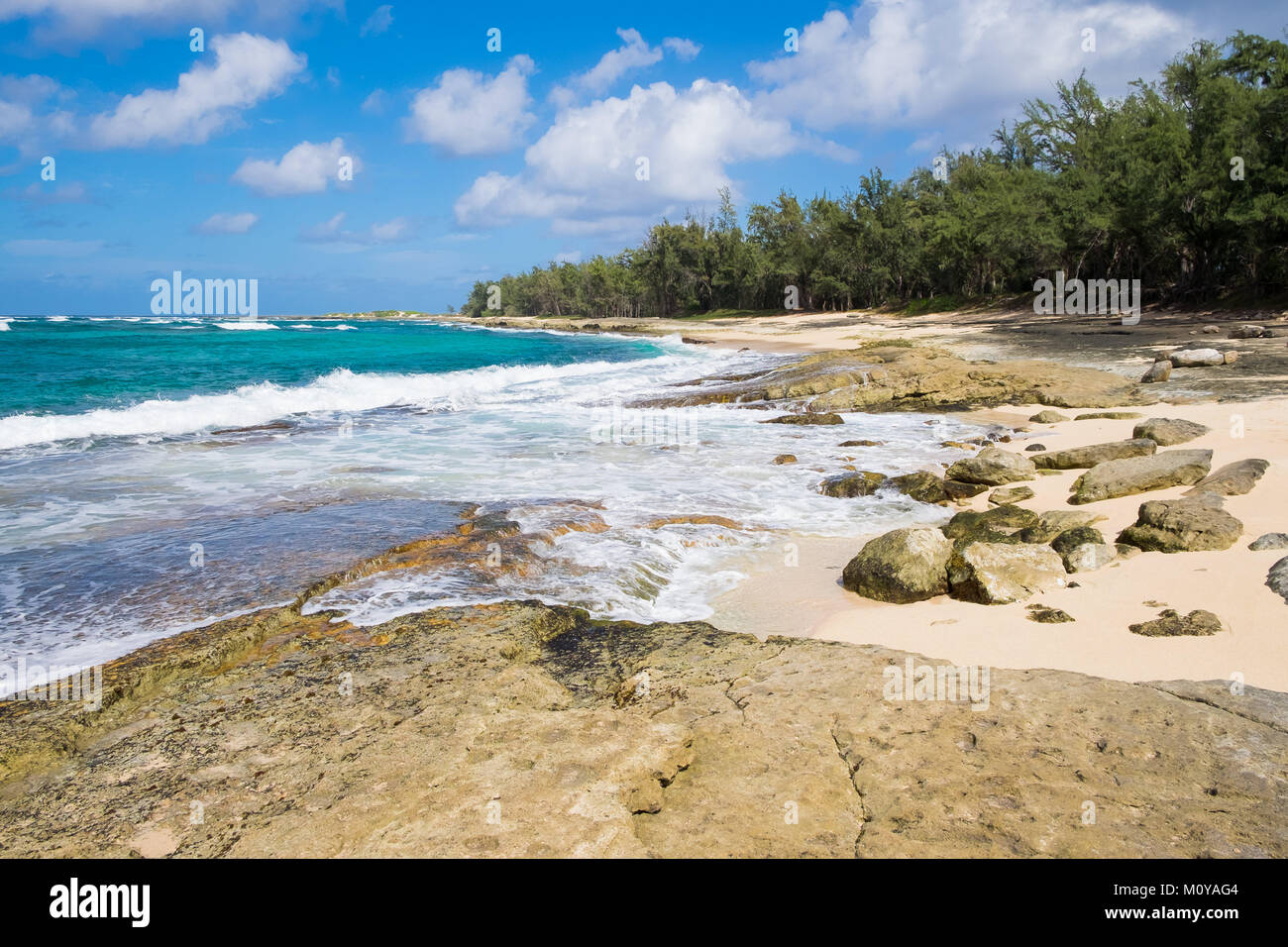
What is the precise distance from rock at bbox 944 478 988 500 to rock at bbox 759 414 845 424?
546cm

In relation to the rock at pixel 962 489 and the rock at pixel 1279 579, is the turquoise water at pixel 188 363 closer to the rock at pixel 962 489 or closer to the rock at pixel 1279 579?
the rock at pixel 962 489

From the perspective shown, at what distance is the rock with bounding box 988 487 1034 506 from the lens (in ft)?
27.5

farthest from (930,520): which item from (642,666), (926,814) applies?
(926,814)

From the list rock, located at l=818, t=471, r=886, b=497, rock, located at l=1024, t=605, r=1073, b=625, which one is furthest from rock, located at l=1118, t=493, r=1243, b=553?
rock, located at l=818, t=471, r=886, b=497

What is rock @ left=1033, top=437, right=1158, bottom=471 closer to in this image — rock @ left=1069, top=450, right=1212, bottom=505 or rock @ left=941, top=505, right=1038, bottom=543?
rock @ left=1069, top=450, right=1212, bottom=505

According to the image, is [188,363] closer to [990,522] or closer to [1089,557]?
[990,522]

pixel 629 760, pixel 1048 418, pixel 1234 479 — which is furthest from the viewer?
pixel 1048 418

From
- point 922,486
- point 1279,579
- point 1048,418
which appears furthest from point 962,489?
point 1048,418

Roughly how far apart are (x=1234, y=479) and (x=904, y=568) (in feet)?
13.8

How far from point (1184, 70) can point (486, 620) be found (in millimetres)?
40328

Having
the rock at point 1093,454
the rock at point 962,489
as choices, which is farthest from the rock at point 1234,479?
the rock at point 962,489

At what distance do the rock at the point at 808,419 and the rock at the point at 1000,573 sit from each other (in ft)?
28.5

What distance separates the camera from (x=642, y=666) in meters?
4.69

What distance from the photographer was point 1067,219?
→ 1348 inches
